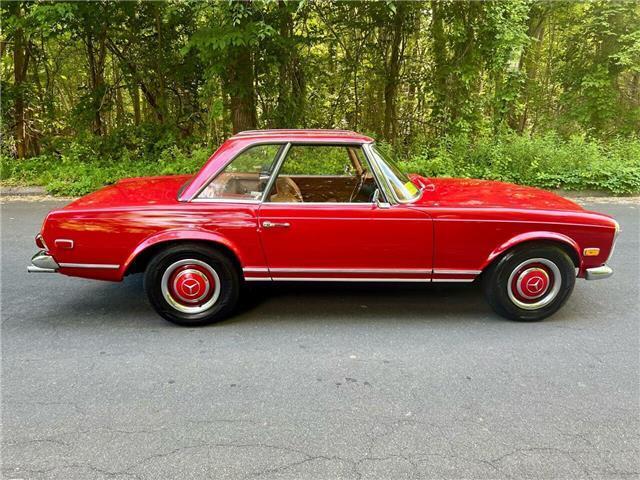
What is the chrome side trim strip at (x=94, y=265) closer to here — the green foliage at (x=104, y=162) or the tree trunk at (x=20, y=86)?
the green foliage at (x=104, y=162)

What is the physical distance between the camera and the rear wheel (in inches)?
146

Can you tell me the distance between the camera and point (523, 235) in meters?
3.71

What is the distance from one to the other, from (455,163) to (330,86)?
4039 mm

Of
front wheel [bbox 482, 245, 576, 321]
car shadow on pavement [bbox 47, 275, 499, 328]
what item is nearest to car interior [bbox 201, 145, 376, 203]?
car shadow on pavement [bbox 47, 275, 499, 328]

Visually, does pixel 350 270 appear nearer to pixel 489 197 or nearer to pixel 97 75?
pixel 489 197

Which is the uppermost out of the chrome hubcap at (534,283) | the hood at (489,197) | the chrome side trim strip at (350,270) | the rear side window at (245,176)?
the rear side window at (245,176)

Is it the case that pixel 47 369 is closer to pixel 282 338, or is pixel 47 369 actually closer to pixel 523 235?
pixel 282 338

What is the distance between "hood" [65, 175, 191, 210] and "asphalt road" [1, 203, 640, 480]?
93cm

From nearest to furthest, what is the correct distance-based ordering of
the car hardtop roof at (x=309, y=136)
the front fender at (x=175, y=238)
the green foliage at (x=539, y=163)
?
1. the front fender at (x=175, y=238)
2. the car hardtop roof at (x=309, y=136)
3. the green foliage at (x=539, y=163)

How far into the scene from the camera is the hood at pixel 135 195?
382 centimetres

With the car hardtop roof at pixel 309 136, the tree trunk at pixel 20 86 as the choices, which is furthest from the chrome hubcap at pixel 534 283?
the tree trunk at pixel 20 86

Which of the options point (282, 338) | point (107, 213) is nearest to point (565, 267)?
point (282, 338)

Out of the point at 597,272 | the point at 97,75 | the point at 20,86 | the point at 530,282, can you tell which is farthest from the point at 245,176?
the point at 20,86

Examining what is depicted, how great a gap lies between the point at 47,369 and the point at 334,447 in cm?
203
